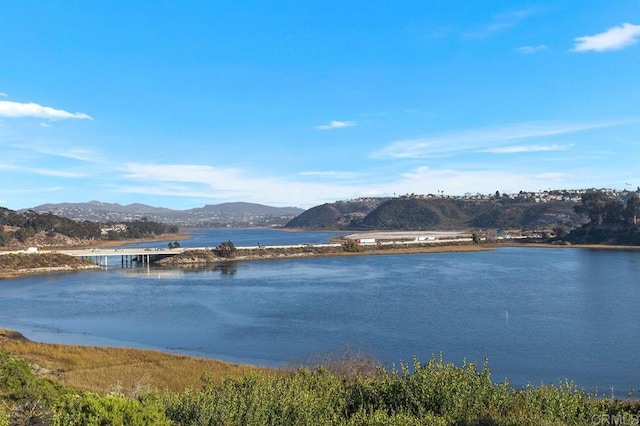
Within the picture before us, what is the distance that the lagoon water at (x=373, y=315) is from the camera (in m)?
35.6

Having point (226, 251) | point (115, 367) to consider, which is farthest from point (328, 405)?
point (226, 251)

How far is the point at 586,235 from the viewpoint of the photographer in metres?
152

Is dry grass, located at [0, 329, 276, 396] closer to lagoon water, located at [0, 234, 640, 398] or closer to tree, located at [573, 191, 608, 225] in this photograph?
lagoon water, located at [0, 234, 640, 398]

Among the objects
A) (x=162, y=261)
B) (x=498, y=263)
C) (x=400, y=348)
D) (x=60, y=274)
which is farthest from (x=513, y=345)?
(x=162, y=261)

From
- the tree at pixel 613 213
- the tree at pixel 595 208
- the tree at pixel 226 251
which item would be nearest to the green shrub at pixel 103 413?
the tree at pixel 226 251

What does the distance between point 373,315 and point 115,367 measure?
26.3m

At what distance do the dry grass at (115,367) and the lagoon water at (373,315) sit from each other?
419 cm

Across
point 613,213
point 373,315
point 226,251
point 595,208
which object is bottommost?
point 373,315

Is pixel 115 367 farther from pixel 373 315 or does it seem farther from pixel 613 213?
pixel 613 213

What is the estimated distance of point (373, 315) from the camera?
166 ft

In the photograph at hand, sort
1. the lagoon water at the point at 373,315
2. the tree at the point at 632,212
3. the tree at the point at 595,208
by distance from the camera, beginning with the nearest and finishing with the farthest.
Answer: the lagoon water at the point at 373,315
the tree at the point at 632,212
the tree at the point at 595,208

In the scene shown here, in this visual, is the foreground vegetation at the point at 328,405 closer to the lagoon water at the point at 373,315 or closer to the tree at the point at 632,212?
the lagoon water at the point at 373,315

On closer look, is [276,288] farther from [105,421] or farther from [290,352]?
[105,421]

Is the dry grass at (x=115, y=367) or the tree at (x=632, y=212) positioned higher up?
the tree at (x=632, y=212)
